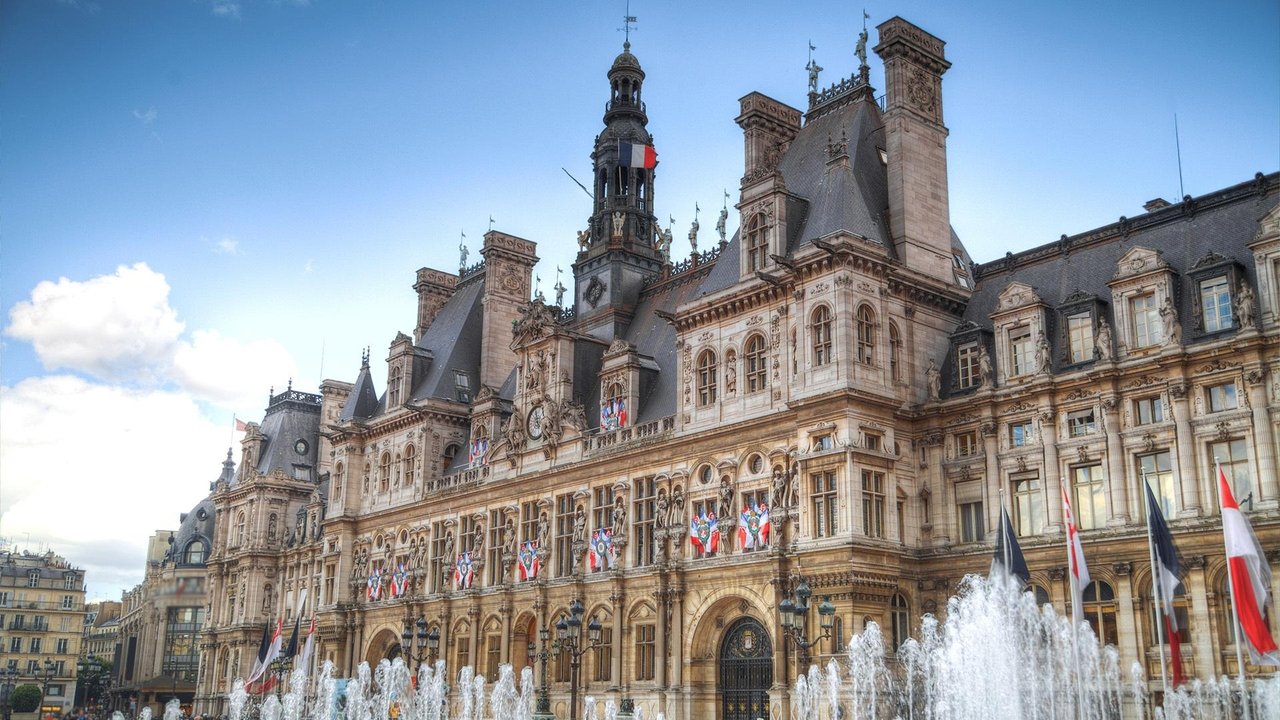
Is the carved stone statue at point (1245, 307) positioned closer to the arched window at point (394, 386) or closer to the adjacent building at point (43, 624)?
the arched window at point (394, 386)

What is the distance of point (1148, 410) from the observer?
38.2m

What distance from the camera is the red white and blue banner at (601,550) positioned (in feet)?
173

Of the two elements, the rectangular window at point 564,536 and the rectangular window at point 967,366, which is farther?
the rectangular window at point 564,536

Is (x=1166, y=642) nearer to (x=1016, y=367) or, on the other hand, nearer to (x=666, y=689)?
(x=1016, y=367)

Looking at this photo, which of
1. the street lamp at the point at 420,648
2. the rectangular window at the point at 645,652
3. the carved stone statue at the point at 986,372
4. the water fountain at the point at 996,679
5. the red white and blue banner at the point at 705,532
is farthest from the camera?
the street lamp at the point at 420,648

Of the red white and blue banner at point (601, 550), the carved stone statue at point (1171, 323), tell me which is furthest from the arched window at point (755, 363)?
the carved stone statue at point (1171, 323)

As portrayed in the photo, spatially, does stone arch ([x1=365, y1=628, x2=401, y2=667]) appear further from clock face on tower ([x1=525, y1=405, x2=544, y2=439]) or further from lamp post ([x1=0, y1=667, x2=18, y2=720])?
lamp post ([x1=0, y1=667, x2=18, y2=720])

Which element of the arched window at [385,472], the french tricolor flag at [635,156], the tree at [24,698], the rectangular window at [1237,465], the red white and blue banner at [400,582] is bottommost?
the tree at [24,698]

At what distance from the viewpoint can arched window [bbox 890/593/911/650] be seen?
138 feet

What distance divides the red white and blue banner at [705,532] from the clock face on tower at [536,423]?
12.7 meters

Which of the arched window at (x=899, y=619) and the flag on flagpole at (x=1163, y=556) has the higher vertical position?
the flag on flagpole at (x=1163, y=556)

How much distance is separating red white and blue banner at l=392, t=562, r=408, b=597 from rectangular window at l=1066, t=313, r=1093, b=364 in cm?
3874

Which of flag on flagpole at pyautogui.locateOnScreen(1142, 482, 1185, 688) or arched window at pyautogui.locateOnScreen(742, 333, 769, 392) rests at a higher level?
arched window at pyautogui.locateOnScreen(742, 333, 769, 392)

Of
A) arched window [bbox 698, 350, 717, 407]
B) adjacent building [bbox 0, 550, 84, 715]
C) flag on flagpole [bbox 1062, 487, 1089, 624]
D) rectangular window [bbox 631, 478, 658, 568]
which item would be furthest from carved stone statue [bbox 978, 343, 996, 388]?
adjacent building [bbox 0, 550, 84, 715]
